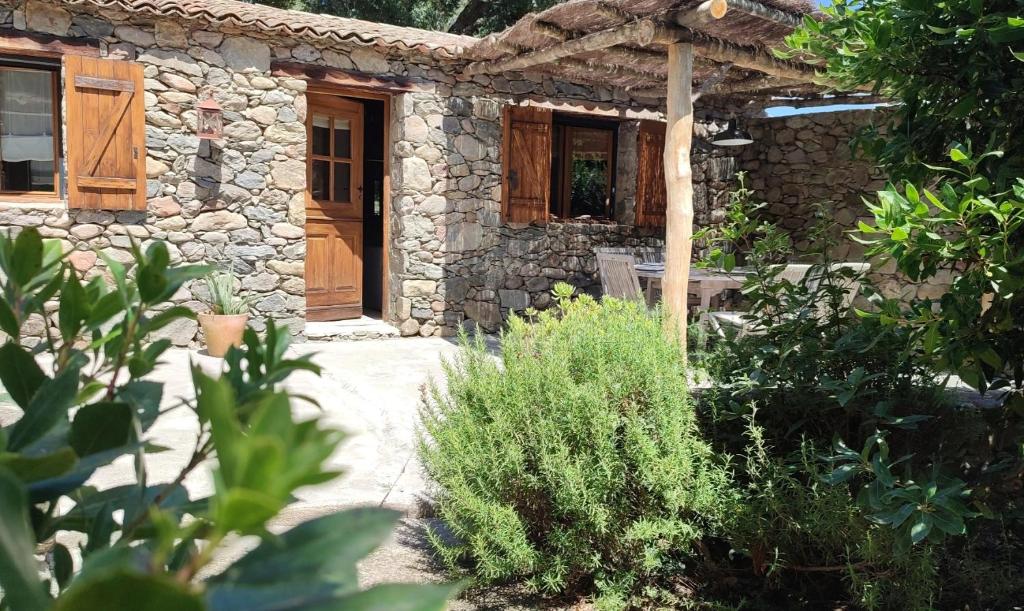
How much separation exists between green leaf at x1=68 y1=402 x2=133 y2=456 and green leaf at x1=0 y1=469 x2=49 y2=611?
0.69 feet

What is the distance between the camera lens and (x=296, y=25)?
259 inches

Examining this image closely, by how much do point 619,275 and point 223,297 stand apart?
3.31 meters

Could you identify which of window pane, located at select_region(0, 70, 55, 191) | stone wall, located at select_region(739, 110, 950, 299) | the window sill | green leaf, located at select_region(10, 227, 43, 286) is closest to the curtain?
window pane, located at select_region(0, 70, 55, 191)

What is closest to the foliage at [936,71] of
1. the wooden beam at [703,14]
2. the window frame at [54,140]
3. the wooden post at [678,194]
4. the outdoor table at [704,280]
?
the wooden beam at [703,14]

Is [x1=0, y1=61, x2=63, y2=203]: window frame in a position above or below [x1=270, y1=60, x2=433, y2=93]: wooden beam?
below

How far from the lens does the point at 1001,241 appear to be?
1.64 meters

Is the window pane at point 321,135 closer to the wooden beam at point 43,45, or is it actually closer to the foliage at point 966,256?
the wooden beam at point 43,45

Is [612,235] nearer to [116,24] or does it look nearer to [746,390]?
[116,24]

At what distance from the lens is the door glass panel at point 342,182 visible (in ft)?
26.4

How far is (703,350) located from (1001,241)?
140 centimetres

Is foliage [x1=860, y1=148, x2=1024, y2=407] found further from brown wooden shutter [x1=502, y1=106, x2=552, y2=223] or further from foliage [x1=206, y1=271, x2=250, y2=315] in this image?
brown wooden shutter [x1=502, y1=106, x2=552, y2=223]

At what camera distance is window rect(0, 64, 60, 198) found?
6227mm

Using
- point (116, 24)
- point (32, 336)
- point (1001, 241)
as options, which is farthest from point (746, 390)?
point (116, 24)

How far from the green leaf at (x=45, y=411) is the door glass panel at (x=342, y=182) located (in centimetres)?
769
